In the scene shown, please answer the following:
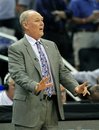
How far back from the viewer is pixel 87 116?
7621 mm

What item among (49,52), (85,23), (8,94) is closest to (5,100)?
(8,94)

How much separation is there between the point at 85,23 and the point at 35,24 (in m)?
5.51

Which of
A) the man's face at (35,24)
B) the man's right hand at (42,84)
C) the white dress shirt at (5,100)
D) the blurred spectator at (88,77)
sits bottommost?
the white dress shirt at (5,100)

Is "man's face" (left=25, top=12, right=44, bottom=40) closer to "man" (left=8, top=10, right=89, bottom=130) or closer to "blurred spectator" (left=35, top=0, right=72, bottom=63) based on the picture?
"man" (left=8, top=10, right=89, bottom=130)

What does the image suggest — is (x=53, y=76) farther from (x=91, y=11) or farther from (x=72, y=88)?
(x=91, y=11)

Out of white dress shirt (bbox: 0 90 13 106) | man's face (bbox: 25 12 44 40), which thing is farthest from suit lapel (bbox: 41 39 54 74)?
white dress shirt (bbox: 0 90 13 106)

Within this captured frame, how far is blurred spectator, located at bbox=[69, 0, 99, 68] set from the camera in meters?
11.7

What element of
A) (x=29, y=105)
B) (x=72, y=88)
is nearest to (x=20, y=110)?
(x=29, y=105)

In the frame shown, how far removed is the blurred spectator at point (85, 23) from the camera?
11.7 m

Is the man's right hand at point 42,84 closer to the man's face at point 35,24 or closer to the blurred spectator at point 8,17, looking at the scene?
the man's face at point 35,24

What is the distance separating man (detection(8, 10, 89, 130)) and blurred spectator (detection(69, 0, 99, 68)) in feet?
17.1

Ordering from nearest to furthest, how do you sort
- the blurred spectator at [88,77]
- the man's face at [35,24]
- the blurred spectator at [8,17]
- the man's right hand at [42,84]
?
the man's right hand at [42,84] < the man's face at [35,24] < the blurred spectator at [88,77] < the blurred spectator at [8,17]

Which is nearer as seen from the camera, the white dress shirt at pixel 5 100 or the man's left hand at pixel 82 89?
the man's left hand at pixel 82 89

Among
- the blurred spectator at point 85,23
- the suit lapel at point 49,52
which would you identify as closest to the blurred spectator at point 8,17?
the blurred spectator at point 85,23
